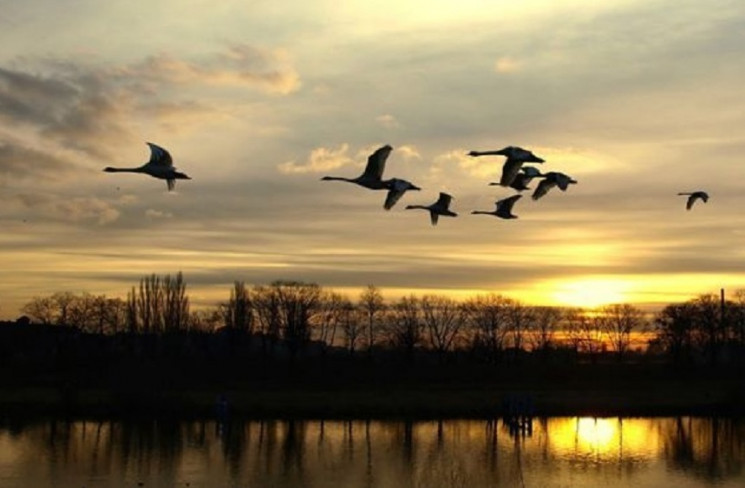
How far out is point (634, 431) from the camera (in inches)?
1854

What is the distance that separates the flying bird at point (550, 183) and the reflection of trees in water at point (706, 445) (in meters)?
15.5

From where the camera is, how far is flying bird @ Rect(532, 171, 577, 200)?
21.7 m

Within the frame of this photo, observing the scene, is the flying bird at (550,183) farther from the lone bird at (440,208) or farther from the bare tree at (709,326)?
the bare tree at (709,326)

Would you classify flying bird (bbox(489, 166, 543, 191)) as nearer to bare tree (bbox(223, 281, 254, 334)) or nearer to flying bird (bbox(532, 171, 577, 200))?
flying bird (bbox(532, 171, 577, 200))

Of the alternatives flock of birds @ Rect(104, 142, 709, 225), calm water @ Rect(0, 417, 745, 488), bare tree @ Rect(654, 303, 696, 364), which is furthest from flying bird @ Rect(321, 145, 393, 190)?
bare tree @ Rect(654, 303, 696, 364)

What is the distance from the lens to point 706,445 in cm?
4159

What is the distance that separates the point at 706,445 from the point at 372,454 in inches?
545

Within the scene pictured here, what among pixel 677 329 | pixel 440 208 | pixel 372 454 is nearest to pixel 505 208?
pixel 440 208

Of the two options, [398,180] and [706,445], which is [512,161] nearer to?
[398,180]

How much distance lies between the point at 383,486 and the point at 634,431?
63.0 feet

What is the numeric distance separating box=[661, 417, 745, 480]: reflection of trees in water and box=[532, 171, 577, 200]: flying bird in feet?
50.8

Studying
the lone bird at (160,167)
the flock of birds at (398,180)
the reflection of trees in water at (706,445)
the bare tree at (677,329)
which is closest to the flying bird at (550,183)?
the flock of birds at (398,180)

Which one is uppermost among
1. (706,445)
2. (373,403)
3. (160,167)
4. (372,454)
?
(160,167)

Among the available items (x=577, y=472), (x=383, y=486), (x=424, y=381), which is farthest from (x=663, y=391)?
(x=383, y=486)
